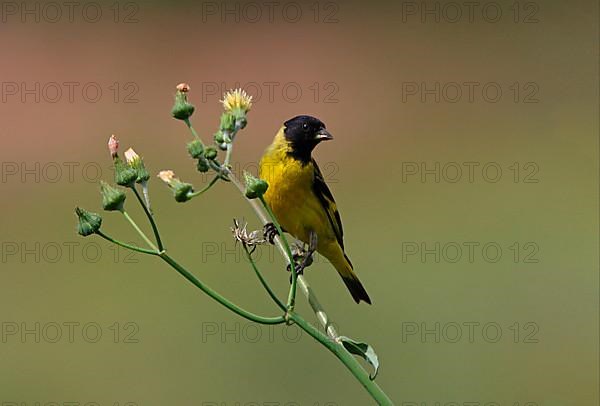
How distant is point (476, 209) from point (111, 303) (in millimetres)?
3403

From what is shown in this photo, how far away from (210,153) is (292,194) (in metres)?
1.65

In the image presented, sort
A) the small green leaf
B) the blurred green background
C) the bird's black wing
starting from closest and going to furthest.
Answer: the small green leaf < the bird's black wing < the blurred green background

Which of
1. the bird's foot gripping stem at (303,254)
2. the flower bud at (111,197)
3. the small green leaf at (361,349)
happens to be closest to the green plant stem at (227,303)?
the small green leaf at (361,349)

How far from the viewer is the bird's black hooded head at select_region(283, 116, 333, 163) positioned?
3648 mm

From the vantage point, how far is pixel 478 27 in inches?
539

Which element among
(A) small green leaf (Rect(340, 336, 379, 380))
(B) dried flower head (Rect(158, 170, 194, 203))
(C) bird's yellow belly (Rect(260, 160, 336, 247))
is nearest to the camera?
(A) small green leaf (Rect(340, 336, 379, 380))

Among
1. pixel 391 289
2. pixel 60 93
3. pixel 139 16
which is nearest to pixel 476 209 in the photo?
pixel 391 289

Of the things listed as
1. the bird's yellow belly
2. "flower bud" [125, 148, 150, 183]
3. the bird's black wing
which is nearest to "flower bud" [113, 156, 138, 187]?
"flower bud" [125, 148, 150, 183]

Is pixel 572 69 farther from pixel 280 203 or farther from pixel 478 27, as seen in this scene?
pixel 280 203

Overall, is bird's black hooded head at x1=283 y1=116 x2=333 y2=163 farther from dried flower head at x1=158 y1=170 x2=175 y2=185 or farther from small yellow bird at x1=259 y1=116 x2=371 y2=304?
dried flower head at x1=158 y1=170 x2=175 y2=185

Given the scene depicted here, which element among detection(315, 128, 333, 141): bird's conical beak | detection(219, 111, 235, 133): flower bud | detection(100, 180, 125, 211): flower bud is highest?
detection(315, 128, 333, 141): bird's conical beak

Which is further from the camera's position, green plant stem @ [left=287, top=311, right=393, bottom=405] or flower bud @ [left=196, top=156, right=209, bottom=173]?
flower bud @ [left=196, top=156, right=209, bottom=173]

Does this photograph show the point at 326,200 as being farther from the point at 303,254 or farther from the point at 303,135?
the point at 303,254

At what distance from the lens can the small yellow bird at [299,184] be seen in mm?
3584
